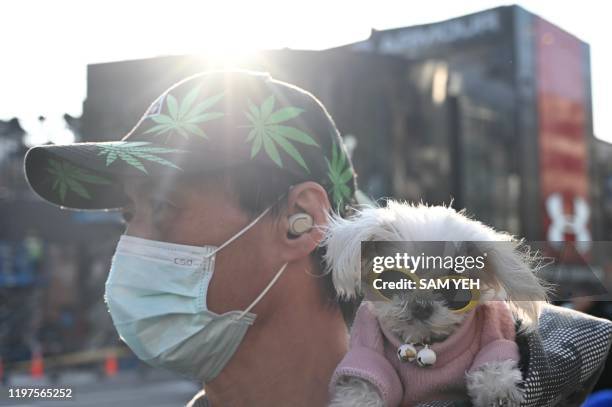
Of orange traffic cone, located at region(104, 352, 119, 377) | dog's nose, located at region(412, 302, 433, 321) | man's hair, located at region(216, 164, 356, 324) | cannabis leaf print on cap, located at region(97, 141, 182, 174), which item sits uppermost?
cannabis leaf print on cap, located at region(97, 141, 182, 174)

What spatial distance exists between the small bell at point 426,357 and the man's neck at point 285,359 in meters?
0.37

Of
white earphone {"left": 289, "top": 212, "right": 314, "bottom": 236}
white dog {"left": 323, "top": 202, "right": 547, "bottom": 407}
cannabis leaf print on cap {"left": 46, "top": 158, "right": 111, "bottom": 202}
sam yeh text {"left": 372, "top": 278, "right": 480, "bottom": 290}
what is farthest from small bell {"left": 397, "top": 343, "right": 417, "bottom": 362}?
cannabis leaf print on cap {"left": 46, "top": 158, "right": 111, "bottom": 202}

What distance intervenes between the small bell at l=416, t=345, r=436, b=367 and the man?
37 cm

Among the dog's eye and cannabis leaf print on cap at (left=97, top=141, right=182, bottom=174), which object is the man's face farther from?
the dog's eye

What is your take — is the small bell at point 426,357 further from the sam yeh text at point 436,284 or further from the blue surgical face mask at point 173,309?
the blue surgical face mask at point 173,309

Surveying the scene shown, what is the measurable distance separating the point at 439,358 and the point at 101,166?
31.5 inches

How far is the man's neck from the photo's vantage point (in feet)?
5.15

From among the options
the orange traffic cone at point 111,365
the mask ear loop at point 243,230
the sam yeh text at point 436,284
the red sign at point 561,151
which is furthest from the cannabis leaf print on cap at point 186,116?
the orange traffic cone at point 111,365

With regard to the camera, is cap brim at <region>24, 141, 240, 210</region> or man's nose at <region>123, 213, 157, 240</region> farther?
man's nose at <region>123, 213, 157, 240</region>

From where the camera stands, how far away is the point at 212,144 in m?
1.50

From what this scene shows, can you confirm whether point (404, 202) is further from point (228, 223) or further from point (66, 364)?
point (66, 364)

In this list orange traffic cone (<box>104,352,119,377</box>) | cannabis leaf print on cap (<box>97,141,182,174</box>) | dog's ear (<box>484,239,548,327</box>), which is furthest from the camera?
orange traffic cone (<box>104,352,119,377</box>)

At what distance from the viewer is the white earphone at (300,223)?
1.58 meters

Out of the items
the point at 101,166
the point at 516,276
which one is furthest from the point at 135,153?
the point at 516,276
